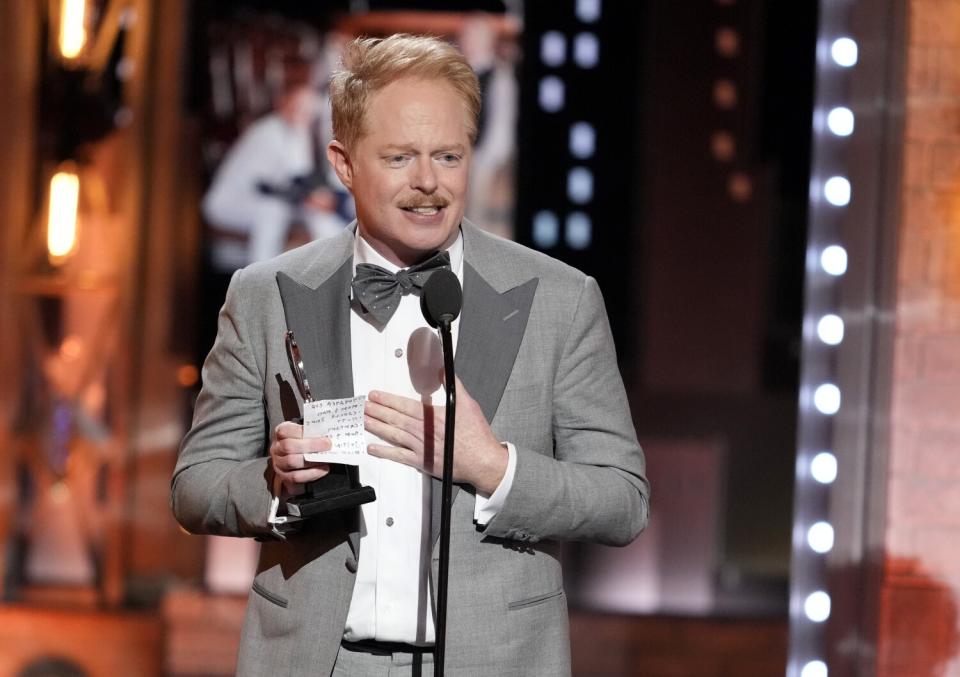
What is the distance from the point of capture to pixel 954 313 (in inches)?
92.7

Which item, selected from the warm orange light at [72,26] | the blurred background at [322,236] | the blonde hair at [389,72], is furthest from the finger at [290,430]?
the warm orange light at [72,26]

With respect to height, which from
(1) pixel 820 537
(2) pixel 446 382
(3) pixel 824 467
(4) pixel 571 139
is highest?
(4) pixel 571 139

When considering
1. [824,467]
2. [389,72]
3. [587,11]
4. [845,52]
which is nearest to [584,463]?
[389,72]

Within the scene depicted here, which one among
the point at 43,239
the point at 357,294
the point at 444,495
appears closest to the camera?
the point at 444,495

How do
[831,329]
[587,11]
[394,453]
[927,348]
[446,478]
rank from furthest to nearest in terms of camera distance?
[587,11]
[831,329]
[927,348]
[394,453]
[446,478]

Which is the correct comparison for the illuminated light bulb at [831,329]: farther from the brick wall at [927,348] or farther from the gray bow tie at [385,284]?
the gray bow tie at [385,284]

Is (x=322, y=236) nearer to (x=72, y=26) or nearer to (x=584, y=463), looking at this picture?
(x=72, y=26)

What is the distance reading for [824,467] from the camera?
244 centimetres

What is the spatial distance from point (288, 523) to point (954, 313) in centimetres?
139

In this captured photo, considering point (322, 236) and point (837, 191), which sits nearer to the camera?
point (837, 191)

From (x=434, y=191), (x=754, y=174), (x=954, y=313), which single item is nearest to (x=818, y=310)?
(x=954, y=313)

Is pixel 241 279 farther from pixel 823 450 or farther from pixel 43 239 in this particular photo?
pixel 43 239

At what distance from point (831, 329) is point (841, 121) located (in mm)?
413

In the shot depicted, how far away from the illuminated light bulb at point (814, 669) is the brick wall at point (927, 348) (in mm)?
131
